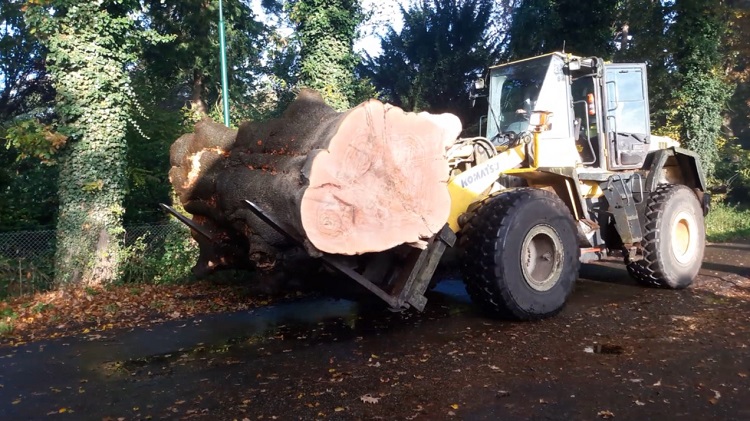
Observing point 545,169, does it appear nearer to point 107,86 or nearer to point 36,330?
point 36,330

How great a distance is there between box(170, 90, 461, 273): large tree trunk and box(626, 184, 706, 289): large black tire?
3.63m

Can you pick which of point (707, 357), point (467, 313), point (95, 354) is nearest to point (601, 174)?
point (467, 313)

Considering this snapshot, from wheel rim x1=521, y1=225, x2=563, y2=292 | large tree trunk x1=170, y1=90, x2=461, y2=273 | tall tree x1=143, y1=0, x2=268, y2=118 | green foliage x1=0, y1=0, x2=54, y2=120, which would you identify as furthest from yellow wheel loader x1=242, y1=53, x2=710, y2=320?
green foliage x1=0, y1=0, x2=54, y2=120

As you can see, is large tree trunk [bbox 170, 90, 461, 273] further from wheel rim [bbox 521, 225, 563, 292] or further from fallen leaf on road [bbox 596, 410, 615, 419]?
fallen leaf on road [bbox 596, 410, 615, 419]

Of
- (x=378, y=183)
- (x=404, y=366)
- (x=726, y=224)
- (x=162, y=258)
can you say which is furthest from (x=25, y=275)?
(x=726, y=224)

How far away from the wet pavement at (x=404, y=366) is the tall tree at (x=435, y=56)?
14.3m

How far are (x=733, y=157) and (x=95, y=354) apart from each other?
21.7m

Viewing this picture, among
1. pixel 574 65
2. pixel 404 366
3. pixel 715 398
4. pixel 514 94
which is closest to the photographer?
pixel 715 398

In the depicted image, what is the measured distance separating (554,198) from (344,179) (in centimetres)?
267

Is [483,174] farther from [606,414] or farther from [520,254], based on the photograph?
[606,414]

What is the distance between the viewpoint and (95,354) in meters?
5.96

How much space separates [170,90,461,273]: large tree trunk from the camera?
16.4ft

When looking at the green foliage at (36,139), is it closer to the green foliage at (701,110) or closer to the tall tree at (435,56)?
the tall tree at (435,56)

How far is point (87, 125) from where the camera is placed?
9.64 m
